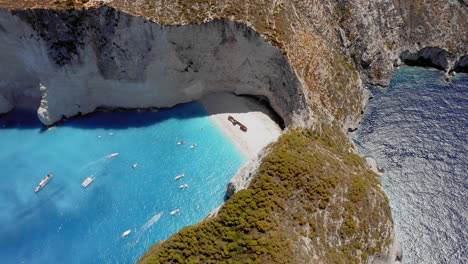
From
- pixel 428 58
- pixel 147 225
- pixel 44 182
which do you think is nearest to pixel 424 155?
pixel 428 58

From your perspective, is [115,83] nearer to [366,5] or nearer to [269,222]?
[269,222]

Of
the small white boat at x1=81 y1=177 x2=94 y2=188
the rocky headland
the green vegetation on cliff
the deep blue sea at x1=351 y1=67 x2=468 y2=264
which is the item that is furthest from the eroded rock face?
the small white boat at x1=81 y1=177 x2=94 y2=188

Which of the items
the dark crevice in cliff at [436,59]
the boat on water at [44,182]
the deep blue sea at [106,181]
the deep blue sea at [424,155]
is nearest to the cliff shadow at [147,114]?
the deep blue sea at [106,181]

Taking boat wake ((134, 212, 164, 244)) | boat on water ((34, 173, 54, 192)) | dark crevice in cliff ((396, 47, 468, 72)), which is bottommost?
boat wake ((134, 212, 164, 244))

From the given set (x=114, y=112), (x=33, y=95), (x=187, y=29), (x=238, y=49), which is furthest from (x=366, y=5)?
(x=33, y=95)

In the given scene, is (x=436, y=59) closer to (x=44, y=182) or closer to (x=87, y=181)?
(x=87, y=181)

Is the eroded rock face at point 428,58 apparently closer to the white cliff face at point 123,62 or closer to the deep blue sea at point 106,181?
the white cliff face at point 123,62

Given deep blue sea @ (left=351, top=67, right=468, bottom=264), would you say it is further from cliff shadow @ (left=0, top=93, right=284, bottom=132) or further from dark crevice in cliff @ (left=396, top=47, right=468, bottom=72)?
cliff shadow @ (left=0, top=93, right=284, bottom=132)
